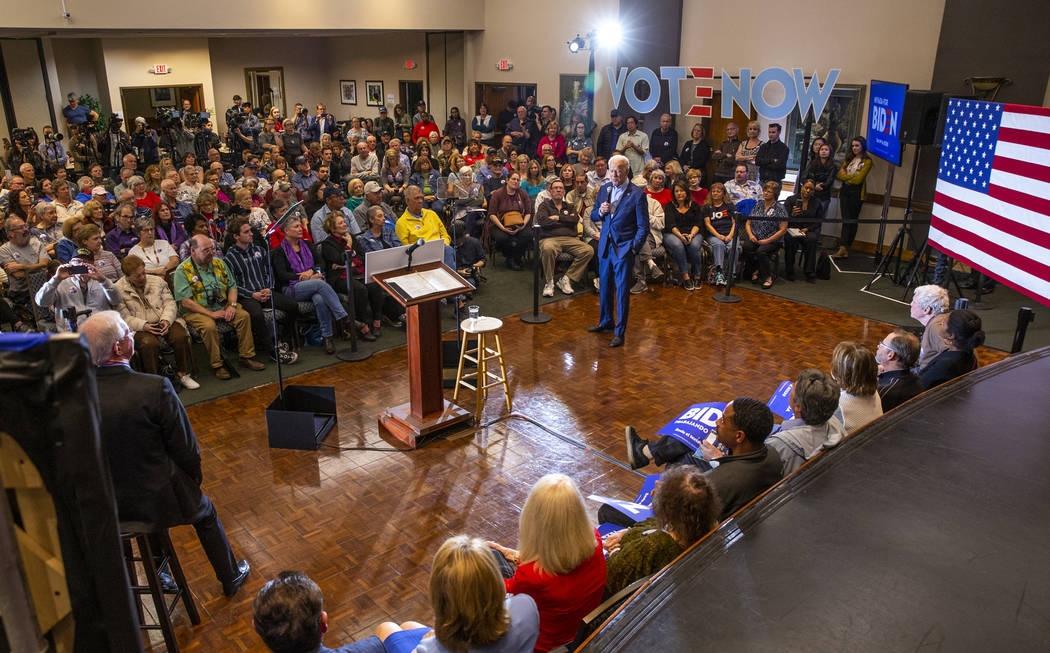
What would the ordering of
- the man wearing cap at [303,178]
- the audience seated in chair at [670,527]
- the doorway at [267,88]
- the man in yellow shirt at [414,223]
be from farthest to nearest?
the doorway at [267,88] < the man wearing cap at [303,178] < the man in yellow shirt at [414,223] < the audience seated in chair at [670,527]

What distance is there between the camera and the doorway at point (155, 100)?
54.4 ft

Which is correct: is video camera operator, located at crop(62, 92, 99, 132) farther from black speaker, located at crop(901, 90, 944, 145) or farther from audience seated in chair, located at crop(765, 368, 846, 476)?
audience seated in chair, located at crop(765, 368, 846, 476)

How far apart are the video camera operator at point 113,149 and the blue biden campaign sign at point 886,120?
1158 cm

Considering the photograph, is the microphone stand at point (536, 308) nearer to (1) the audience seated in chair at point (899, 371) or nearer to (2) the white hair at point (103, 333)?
(1) the audience seated in chair at point (899, 371)

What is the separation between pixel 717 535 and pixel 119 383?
2.15m

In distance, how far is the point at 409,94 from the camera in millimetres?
17609

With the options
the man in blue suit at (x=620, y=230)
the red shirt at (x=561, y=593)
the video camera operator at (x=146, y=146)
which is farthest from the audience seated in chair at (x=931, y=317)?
the video camera operator at (x=146, y=146)

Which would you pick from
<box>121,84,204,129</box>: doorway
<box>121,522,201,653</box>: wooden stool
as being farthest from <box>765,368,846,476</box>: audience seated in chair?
<box>121,84,204,129</box>: doorway

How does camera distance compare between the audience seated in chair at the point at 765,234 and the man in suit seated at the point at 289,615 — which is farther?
the audience seated in chair at the point at 765,234

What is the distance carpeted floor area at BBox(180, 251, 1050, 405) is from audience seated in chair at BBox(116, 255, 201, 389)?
30 cm

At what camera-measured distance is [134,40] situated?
16047 millimetres

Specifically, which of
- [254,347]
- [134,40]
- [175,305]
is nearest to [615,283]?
[254,347]

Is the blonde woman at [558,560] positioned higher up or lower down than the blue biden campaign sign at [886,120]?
lower down

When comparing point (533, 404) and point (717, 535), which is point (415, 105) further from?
point (717, 535)
